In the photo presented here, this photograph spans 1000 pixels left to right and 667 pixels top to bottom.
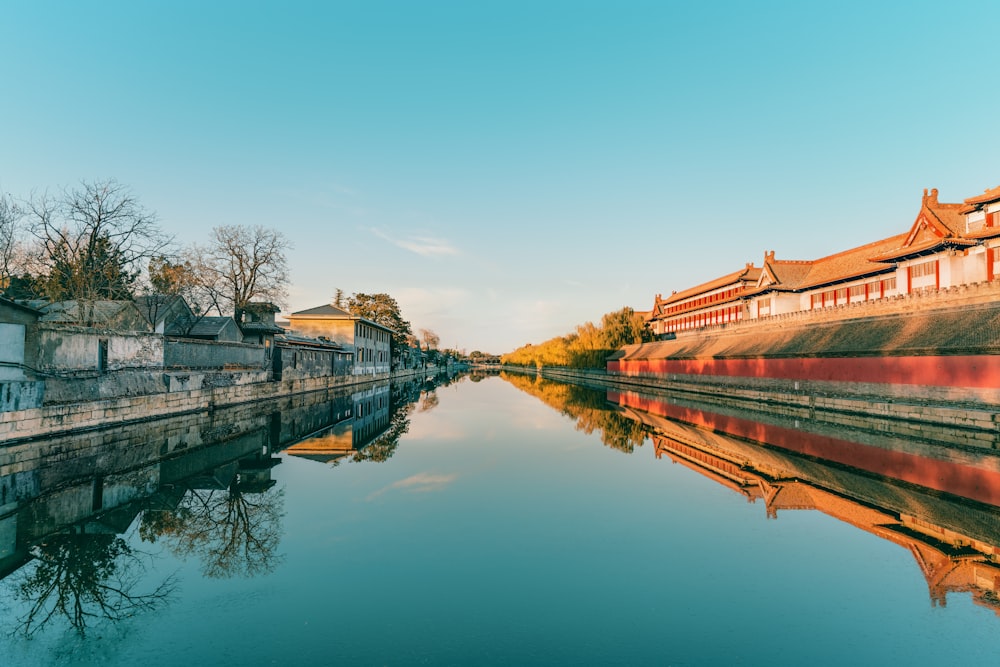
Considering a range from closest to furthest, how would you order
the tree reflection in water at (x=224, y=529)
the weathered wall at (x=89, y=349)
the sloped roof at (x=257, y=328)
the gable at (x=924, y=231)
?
the tree reflection in water at (x=224, y=529)
the weathered wall at (x=89, y=349)
the gable at (x=924, y=231)
the sloped roof at (x=257, y=328)

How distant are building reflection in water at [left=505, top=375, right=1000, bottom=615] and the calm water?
0.09m

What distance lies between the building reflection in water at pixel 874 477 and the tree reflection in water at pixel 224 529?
29.4ft

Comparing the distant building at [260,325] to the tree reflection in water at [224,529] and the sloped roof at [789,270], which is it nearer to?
the tree reflection in water at [224,529]

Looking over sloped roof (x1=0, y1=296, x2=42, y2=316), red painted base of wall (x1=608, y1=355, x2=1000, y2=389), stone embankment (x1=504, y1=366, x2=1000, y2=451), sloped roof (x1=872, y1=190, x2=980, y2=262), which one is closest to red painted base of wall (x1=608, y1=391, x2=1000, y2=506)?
stone embankment (x1=504, y1=366, x2=1000, y2=451)

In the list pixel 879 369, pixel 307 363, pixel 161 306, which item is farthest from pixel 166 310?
pixel 879 369

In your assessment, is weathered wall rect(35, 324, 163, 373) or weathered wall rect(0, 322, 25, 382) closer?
weathered wall rect(0, 322, 25, 382)

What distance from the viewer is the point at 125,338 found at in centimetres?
1844

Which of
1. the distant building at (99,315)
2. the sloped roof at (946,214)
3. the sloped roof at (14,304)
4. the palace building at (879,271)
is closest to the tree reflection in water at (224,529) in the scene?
the sloped roof at (14,304)

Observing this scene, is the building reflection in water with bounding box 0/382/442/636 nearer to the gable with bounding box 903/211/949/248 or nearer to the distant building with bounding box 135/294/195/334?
the distant building with bounding box 135/294/195/334

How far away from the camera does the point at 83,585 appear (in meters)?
6.04

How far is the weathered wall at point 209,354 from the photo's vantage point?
21.2 metres

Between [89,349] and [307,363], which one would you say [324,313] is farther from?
[89,349]

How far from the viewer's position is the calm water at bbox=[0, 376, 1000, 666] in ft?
15.9

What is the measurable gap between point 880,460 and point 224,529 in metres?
16.4
